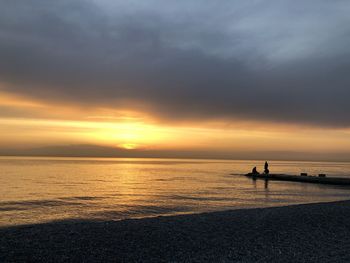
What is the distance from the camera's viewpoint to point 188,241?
12.1 meters

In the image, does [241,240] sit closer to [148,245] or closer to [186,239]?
[186,239]

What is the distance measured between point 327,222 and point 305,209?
383 centimetres

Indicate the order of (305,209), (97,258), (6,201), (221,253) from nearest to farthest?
(97,258)
(221,253)
(305,209)
(6,201)

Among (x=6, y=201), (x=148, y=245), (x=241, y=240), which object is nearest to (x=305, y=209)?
(x=241, y=240)

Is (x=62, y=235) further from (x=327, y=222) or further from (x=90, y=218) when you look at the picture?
(x=327, y=222)

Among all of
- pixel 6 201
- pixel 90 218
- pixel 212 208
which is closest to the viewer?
pixel 90 218

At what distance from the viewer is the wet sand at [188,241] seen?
10414 millimetres

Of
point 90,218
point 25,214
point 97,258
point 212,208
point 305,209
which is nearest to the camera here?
point 97,258

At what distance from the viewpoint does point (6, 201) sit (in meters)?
31.0

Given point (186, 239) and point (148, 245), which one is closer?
point (148, 245)

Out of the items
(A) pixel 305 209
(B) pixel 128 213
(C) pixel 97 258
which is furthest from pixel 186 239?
(B) pixel 128 213

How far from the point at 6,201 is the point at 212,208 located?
19219 mm

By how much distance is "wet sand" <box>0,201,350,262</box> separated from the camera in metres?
10.4

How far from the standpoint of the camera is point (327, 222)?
52.1 feet
